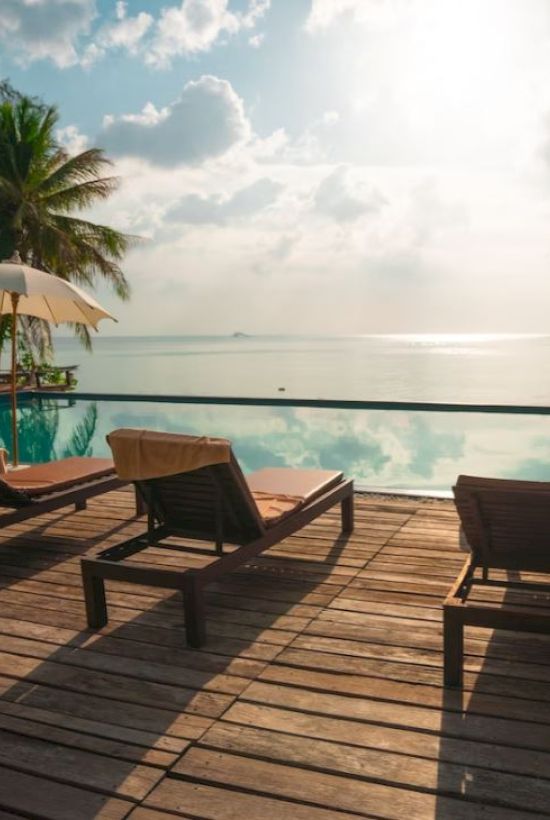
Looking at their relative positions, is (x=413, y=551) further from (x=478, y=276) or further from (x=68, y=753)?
(x=478, y=276)

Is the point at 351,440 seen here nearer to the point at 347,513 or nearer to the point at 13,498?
the point at 347,513

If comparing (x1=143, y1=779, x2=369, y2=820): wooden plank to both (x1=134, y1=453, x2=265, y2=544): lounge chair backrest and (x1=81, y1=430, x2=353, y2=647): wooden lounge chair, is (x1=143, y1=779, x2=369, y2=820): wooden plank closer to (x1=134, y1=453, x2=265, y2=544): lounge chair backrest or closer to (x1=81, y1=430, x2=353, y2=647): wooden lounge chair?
(x1=81, y1=430, x2=353, y2=647): wooden lounge chair

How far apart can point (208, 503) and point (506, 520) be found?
1365 millimetres

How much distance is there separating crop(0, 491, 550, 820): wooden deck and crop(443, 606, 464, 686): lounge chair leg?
0.20 feet

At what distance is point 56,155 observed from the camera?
727 inches

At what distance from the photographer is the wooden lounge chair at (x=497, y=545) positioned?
245 centimetres

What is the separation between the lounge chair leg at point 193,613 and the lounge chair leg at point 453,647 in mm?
977

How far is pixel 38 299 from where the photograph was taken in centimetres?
628

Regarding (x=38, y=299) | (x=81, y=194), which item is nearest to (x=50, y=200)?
(x=81, y=194)

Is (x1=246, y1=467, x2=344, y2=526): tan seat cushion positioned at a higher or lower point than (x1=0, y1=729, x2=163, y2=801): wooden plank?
higher

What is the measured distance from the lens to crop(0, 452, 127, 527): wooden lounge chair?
4.06 metres

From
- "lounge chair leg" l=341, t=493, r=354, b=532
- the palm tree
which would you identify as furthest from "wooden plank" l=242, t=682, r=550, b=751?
the palm tree

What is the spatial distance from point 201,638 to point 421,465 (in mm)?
7719

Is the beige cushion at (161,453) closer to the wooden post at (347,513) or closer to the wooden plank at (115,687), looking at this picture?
the wooden plank at (115,687)
